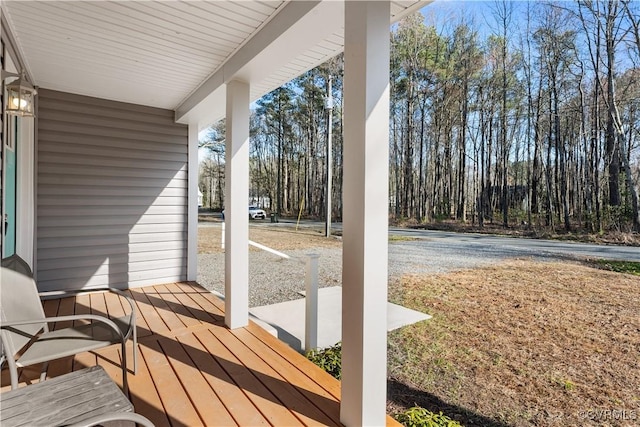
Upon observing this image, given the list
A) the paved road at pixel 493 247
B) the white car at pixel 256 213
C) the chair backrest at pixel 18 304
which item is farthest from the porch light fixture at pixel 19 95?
the white car at pixel 256 213

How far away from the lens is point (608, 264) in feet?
7.84

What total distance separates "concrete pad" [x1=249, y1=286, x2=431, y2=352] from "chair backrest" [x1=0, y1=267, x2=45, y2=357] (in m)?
1.98

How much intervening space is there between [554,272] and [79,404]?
11.8 feet

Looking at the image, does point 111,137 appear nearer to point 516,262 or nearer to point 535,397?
point 516,262

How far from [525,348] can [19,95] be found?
4.44m

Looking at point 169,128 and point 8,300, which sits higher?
point 169,128

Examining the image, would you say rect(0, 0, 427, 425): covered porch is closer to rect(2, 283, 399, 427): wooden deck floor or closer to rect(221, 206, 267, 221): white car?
rect(2, 283, 399, 427): wooden deck floor

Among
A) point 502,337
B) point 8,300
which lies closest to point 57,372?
point 8,300

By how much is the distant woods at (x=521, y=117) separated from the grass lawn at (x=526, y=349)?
2.07ft

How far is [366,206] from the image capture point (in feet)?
4.51

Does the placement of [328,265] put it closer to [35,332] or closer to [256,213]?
[35,332]

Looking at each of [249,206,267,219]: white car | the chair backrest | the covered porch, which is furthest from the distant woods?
[249,206,267,219]: white car

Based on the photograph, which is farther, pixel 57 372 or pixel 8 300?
pixel 57 372

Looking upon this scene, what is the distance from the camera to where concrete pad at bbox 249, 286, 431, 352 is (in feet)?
11.1
